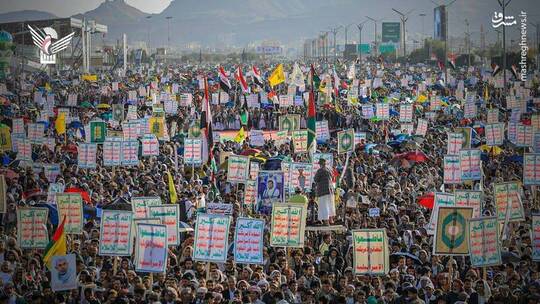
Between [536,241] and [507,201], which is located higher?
[507,201]

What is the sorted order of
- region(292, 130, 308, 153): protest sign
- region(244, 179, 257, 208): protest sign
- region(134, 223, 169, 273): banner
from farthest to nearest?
1. region(292, 130, 308, 153): protest sign
2. region(244, 179, 257, 208): protest sign
3. region(134, 223, 169, 273): banner

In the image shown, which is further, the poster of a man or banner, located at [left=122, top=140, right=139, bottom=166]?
banner, located at [left=122, top=140, right=139, bottom=166]

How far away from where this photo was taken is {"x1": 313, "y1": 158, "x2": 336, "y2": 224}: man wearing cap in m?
18.4

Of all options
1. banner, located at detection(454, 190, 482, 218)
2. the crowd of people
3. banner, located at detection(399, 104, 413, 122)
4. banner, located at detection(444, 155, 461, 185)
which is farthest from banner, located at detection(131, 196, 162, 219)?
banner, located at detection(399, 104, 413, 122)

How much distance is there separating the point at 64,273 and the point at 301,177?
8.70 meters

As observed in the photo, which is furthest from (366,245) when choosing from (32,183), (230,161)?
(32,183)

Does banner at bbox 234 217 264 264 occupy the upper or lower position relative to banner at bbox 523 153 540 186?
lower

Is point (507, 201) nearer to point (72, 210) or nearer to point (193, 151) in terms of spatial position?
point (72, 210)

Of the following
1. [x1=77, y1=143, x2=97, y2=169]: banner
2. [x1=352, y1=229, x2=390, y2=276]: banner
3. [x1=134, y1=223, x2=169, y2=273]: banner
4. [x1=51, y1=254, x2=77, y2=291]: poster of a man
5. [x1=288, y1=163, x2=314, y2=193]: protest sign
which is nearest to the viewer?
[x1=51, y1=254, x2=77, y2=291]: poster of a man

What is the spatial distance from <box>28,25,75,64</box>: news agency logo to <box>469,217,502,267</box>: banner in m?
68.9

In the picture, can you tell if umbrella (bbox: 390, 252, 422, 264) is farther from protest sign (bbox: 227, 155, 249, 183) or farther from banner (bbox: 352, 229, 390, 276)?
protest sign (bbox: 227, 155, 249, 183)

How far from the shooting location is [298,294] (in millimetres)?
12805

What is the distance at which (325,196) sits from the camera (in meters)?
18.5

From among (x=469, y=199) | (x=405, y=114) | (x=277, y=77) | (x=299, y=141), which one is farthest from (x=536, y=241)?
(x=277, y=77)
